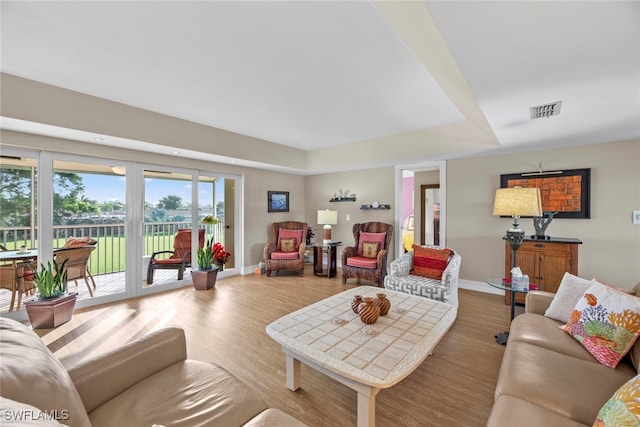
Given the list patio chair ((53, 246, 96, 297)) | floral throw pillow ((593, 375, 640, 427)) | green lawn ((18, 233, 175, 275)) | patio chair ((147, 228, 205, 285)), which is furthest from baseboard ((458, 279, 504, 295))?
patio chair ((53, 246, 96, 297))

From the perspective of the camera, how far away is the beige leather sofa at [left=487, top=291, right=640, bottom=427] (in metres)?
1.08

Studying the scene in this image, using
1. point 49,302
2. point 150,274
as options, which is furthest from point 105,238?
point 49,302

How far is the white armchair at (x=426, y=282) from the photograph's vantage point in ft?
9.71

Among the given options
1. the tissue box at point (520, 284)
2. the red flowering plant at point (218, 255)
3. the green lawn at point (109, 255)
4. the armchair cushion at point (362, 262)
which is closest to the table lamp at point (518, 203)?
the tissue box at point (520, 284)

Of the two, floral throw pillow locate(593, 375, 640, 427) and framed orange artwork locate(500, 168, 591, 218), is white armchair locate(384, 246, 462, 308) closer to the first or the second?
framed orange artwork locate(500, 168, 591, 218)

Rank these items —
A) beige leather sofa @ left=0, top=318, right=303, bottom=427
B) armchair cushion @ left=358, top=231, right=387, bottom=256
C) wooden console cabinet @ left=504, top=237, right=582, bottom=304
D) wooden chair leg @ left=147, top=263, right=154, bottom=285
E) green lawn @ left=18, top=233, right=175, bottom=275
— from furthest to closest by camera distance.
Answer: armchair cushion @ left=358, top=231, right=387, bottom=256, wooden chair leg @ left=147, top=263, right=154, bottom=285, green lawn @ left=18, top=233, right=175, bottom=275, wooden console cabinet @ left=504, top=237, right=582, bottom=304, beige leather sofa @ left=0, top=318, right=303, bottom=427

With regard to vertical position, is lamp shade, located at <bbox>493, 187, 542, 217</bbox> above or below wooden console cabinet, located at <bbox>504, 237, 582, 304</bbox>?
above

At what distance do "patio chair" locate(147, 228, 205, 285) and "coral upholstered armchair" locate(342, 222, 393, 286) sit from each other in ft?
9.05

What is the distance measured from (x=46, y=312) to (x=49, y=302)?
0.10 metres

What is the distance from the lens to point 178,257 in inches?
182

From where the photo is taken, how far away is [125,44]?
1.97m

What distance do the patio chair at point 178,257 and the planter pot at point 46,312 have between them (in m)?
1.34

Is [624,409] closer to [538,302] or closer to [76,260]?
[538,302]

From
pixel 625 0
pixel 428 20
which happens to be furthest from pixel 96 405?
pixel 625 0
